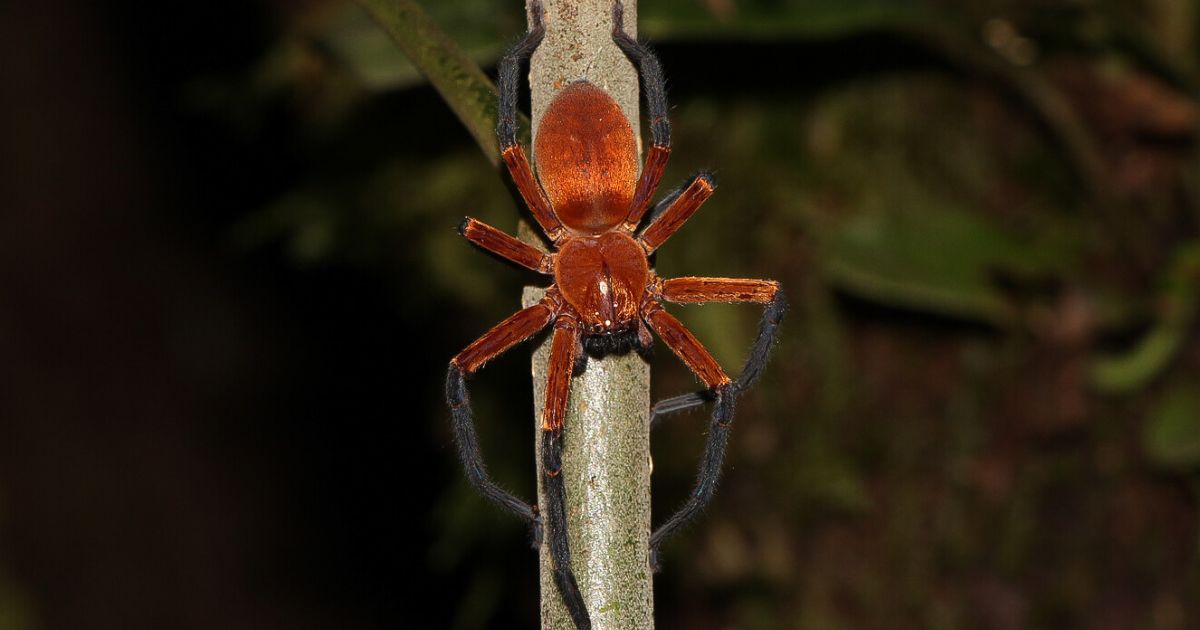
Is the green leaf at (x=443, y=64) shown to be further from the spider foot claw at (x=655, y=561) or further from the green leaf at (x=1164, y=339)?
the green leaf at (x=1164, y=339)

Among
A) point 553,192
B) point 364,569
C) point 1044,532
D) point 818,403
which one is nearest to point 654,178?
point 553,192

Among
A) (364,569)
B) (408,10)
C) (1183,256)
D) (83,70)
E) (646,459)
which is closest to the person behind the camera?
(646,459)

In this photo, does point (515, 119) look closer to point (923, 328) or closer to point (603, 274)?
point (603, 274)

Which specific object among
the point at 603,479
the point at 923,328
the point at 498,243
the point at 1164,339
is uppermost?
the point at 923,328

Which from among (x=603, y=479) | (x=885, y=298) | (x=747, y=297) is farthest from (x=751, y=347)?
(x=885, y=298)

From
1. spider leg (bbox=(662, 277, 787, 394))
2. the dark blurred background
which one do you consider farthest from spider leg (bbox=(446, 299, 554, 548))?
the dark blurred background

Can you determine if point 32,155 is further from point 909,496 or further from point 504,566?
point 909,496
